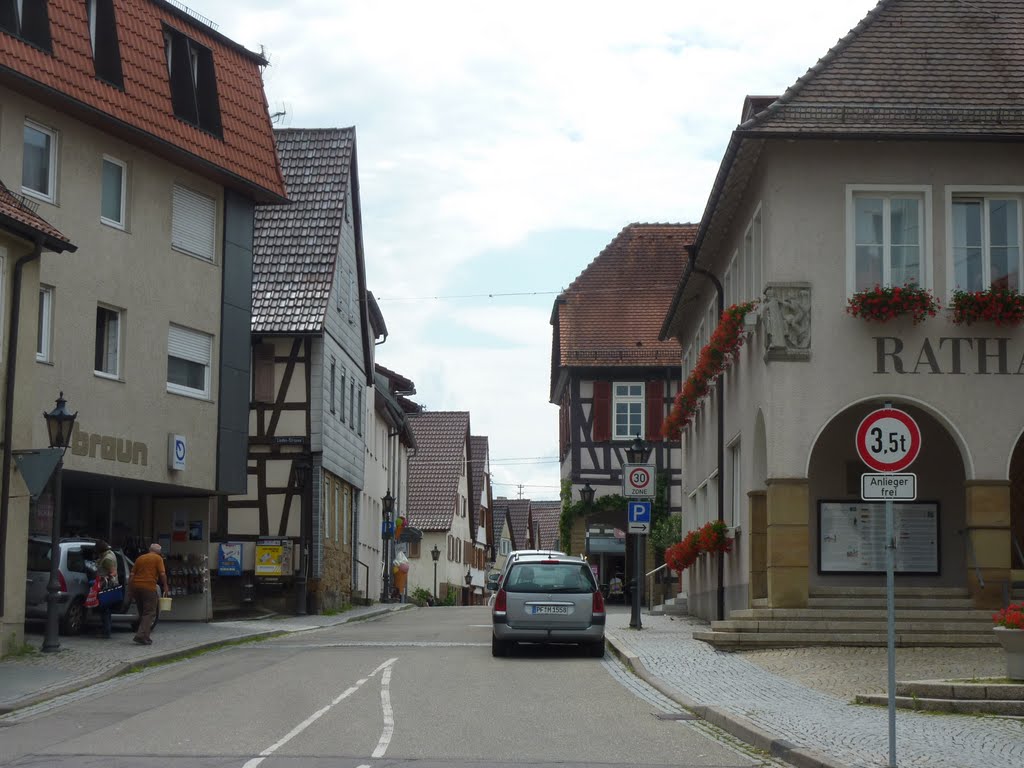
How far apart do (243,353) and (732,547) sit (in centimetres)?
1124

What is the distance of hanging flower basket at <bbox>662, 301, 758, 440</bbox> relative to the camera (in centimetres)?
2475

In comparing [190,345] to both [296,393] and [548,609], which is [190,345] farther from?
[548,609]

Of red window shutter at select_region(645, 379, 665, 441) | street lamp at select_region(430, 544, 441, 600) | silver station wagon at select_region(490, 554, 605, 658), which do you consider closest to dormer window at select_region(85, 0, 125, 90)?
silver station wagon at select_region(490, 554, 605, 658)

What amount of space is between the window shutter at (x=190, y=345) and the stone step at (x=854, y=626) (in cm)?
1324

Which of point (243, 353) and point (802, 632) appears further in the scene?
point (243, 353)

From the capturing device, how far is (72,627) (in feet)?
82.6

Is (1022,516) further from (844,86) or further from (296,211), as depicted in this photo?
(296,211)

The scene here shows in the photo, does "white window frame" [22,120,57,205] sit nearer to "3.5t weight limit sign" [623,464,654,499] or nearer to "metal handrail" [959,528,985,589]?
"3.5t weight limit sign" [623,464,654,499]

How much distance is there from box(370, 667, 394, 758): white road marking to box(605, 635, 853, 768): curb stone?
3012 millimetres

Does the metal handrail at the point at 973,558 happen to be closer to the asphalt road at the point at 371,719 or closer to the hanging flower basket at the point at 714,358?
the hanging flower basket at the point at 714,358

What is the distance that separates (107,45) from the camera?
2775 centimetres

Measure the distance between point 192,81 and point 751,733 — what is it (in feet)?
69.1

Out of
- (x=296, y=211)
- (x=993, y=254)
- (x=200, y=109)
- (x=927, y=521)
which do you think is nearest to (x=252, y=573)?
(x=296, y=211)

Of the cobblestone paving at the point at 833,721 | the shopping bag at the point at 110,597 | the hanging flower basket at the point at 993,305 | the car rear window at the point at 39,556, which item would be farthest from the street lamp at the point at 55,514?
the hanging flower basket at the point at 993,305
